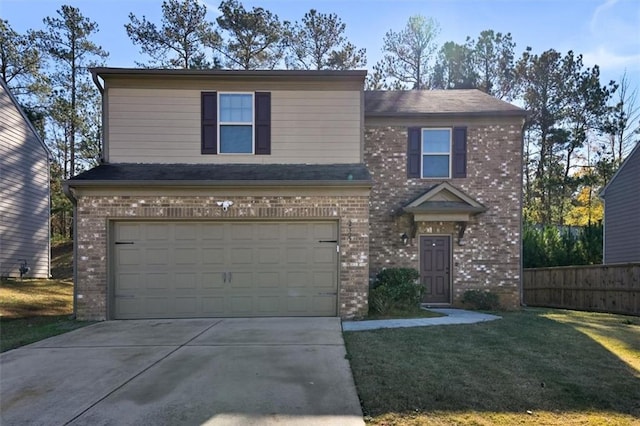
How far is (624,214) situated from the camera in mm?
15562

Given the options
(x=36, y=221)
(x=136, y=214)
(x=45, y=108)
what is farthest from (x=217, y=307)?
(x=45, y=108)

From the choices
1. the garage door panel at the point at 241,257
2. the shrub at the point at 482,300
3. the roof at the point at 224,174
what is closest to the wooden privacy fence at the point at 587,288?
the shrub at the point at 482,300

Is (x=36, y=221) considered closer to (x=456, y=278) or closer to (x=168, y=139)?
(x=168, y=139)

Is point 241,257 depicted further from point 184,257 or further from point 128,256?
point 128,256

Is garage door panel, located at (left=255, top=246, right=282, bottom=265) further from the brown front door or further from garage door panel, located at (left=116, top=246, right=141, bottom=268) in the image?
the brown front door

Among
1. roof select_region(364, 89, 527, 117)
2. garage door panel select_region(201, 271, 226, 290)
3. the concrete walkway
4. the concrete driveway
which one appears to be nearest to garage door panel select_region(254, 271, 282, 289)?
garage door panel select_region(201, 271, 226, 290)

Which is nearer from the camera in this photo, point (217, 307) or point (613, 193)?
point (217, 307)

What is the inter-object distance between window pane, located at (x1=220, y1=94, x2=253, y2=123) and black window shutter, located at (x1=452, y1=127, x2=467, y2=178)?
5.64 meters

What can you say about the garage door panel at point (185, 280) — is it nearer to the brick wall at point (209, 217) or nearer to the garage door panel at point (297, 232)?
the brick wall at point (209, 217)

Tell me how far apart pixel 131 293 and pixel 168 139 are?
368cm

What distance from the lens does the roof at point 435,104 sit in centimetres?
1165

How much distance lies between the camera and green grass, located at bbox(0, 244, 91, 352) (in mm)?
7832

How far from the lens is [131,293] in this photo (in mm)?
9203

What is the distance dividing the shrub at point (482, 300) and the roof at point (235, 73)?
6.33 meters
